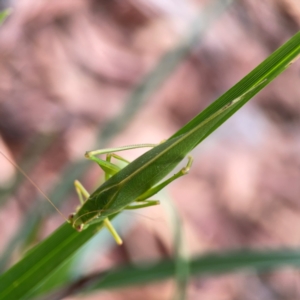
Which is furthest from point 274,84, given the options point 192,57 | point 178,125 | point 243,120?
point 178,125

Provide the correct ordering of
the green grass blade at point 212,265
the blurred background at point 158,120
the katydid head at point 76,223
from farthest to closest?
the blurred background at point 158,120 < the green grass blade at point 212,265 < the katydid head at point 76,223

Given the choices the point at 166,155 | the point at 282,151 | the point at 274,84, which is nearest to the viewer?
the point at 166,155

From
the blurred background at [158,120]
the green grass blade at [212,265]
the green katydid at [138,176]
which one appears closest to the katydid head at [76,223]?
the green katydid at [138,176]

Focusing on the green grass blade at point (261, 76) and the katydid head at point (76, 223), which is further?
the katydid head at point (76, 223)

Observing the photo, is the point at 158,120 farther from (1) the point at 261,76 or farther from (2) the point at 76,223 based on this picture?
(1) the point at 261,76

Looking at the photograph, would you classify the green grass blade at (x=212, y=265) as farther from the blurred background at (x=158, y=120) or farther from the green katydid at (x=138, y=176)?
the blurred background at (x=158, y=120)

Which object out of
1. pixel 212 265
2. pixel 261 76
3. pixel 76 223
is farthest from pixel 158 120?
pixel 261 76

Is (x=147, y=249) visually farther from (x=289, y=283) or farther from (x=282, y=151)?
(x=282, y=151)
